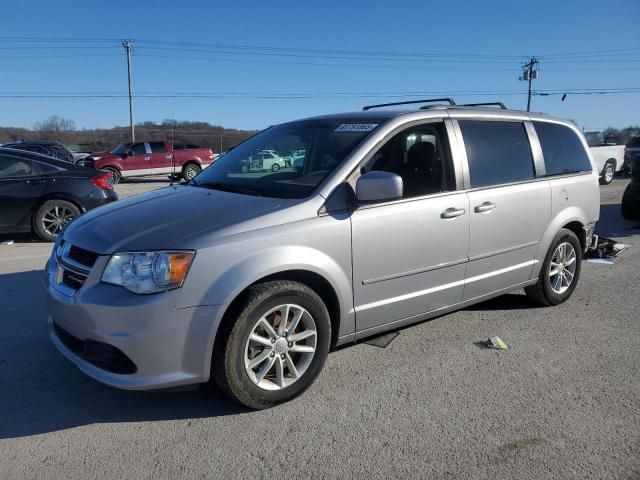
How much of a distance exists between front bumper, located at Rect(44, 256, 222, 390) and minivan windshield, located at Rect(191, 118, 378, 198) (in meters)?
1.07

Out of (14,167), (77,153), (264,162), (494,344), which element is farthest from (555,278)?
(77,153)

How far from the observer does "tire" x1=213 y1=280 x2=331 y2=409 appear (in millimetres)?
2951

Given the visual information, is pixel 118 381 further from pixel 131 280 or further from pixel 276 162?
pixel 276 162

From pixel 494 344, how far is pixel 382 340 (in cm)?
89

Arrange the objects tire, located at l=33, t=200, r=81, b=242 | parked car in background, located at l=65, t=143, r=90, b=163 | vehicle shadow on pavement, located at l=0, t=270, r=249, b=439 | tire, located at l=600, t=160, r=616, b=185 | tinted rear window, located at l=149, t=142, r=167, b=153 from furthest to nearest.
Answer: parked car in background, located at l=65, t=143, r=90, b=163 → tinted rear window, located at l=149, t=142, r=167, b=153 → tire, located at l=600, t=160, r=616, b=185 → tire, located at l=33, t=200, r=81, b=242 → vehicle shadow on pavement, located at l=0, t=270, r=249, b=439

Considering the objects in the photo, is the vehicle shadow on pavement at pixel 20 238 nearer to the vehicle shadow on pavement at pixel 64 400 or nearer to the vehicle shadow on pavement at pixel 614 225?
the vehicle shadow on pavement at pixel 64 400

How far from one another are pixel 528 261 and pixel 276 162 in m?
2.40

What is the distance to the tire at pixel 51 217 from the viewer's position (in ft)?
26.1

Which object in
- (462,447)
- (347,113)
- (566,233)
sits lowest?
(462,447)

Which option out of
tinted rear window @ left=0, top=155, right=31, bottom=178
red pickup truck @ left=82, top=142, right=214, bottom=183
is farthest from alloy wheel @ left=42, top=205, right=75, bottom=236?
red pickup truck @ left=82, top=142, right=214, bottom=183

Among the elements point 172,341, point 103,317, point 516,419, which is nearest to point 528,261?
point 516,419

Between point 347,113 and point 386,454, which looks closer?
point 386,454

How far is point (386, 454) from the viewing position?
2.73 meters

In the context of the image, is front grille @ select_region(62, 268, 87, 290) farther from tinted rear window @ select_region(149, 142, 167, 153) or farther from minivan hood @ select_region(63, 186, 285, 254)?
tinted rear window @ select_region(149, 142, 167, 153)
